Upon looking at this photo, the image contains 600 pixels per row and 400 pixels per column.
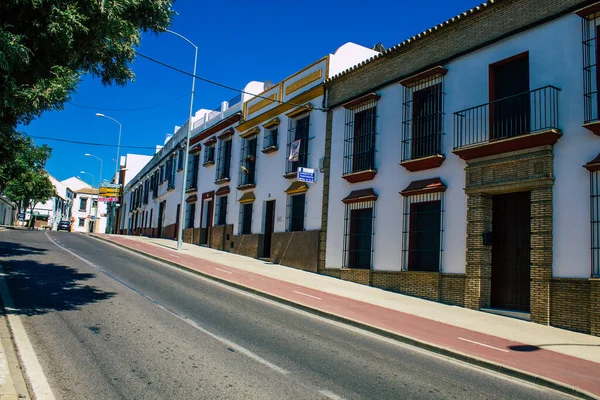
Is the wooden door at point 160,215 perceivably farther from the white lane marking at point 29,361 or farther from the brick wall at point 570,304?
the brick wall at point 570,304

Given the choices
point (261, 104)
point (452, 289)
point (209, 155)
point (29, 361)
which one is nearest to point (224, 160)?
point (209, 155)

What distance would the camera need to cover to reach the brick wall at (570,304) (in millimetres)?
10336

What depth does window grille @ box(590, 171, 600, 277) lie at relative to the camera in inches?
Result: 406

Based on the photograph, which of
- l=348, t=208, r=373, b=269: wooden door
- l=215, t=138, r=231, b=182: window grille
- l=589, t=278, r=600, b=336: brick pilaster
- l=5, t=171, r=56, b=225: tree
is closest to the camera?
l=589, t=278, r=600, b=336: brick pilaster

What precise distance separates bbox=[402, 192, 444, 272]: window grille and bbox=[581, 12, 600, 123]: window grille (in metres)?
4.50

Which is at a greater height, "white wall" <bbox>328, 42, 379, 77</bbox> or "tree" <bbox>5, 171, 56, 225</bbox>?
"white wall" <bbox>328, 42, 379, 77</bbox>

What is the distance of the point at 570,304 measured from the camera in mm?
10617

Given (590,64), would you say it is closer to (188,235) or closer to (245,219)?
(245,219)

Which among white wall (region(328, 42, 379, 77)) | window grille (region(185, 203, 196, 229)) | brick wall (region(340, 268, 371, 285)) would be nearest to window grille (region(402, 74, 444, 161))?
brick wall (region(340, 268, 371, 285))

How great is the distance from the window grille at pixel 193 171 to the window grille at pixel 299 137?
1203cm

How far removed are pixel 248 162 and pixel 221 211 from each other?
414 centimetres

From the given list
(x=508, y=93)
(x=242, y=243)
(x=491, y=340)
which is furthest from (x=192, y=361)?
(x=242, y=243)

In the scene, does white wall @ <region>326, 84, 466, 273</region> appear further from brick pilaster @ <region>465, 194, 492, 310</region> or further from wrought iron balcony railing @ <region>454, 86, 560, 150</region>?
wrought iron balcony railing @ <region>454, 86, 560, 150</region>

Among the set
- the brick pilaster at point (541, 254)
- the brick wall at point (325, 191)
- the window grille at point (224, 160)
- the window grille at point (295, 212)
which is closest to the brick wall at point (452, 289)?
the brick pilaster at point (541, 254)
